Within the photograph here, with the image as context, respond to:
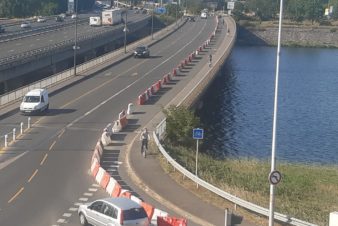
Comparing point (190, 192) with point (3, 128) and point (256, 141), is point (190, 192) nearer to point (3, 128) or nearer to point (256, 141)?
point (3, 128)

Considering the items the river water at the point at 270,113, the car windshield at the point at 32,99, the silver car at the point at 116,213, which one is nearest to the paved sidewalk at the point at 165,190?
the silver car at the point at 116,213

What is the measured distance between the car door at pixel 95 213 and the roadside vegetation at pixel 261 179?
723 centimetres

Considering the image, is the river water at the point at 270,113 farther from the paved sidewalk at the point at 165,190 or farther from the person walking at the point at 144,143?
the paved sidewalk at the point at 165,190

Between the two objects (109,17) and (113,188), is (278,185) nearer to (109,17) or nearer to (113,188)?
(113,188)

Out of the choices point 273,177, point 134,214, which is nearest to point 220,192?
point 273,177

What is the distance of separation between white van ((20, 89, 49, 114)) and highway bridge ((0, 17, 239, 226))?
63 cm

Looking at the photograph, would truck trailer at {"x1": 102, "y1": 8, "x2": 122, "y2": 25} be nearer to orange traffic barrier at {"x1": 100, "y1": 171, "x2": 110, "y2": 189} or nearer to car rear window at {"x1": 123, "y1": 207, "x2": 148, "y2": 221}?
orange traffic barrier at {"x1": 100, "y1": 171, "x2": 110, "y2": 189}

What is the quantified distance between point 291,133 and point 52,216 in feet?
130

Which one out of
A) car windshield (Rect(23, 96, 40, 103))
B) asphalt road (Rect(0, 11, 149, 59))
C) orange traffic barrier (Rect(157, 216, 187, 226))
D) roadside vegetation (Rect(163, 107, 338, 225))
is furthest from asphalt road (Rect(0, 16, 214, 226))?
asphalt road (Rect(0, 11, 149, 59))

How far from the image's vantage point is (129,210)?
22.0 m

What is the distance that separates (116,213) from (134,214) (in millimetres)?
593

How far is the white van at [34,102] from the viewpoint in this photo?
48.2 metres

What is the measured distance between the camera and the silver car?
2188 cm

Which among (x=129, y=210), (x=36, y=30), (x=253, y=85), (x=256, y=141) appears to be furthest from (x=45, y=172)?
(x=36, y=30)
